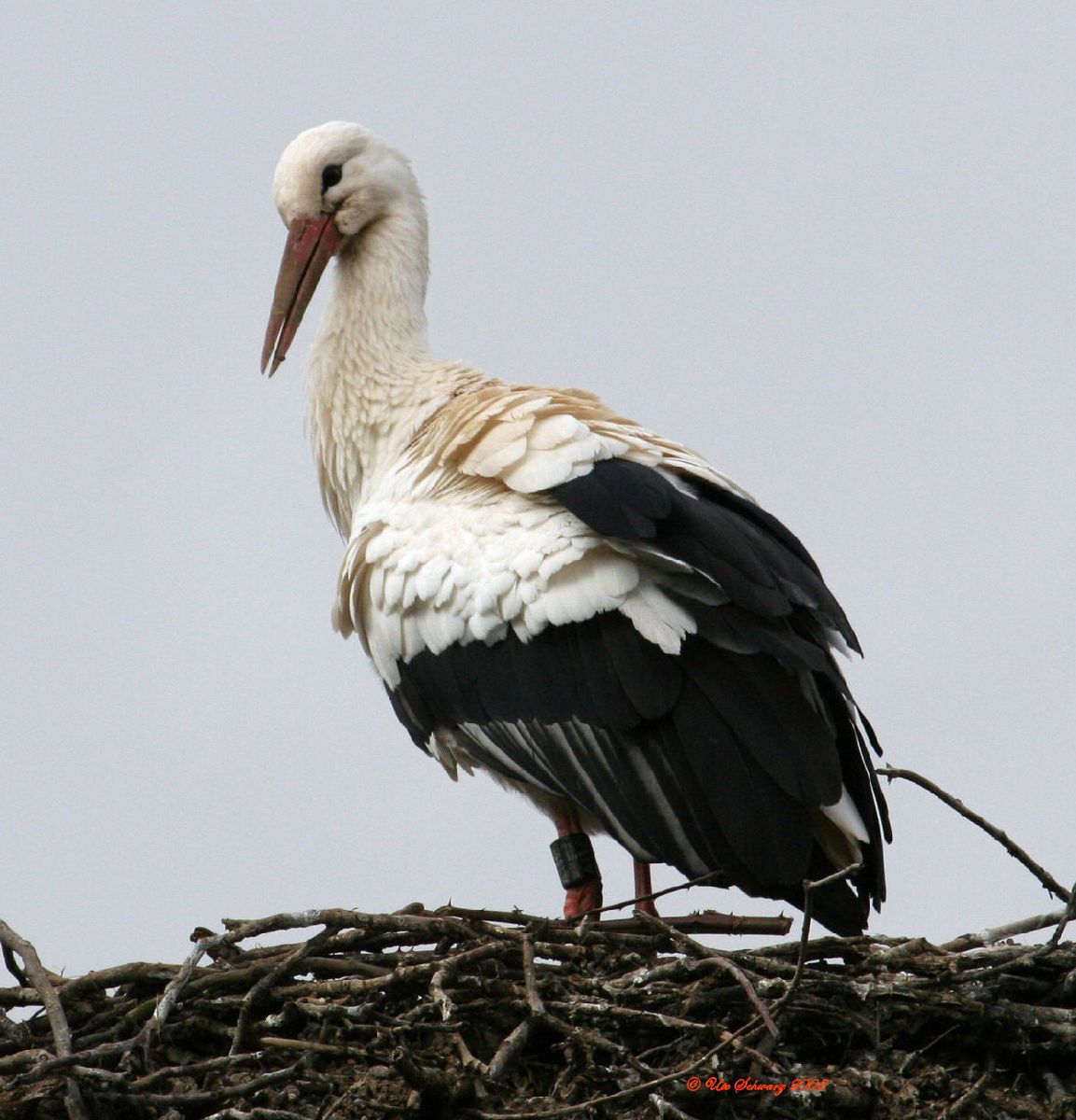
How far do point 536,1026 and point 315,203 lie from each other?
3.16 meters

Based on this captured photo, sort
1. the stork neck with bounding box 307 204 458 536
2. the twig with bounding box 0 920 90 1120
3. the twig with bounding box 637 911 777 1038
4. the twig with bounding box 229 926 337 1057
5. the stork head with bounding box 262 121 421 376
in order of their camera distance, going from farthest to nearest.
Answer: the stork head with bounding box 262 121 421 376, the stork neck with bounding box 307 204 458 536, the twig with bounding box 229 926 337 1057, the twig with bounding box 0 920 90 1120, the twig with bounding box 637 911 777 1038

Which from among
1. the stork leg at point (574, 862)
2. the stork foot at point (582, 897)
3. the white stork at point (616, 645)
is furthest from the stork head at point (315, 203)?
the stork foot at point (582, 897)

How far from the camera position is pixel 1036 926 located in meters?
4.12

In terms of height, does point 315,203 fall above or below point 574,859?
above

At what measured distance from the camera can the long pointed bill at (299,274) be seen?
6.38 metres

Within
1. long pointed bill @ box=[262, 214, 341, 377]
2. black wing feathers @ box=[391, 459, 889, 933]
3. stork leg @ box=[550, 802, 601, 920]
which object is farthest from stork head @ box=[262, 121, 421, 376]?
stork leg @ box=[550, 802, 601, 920]

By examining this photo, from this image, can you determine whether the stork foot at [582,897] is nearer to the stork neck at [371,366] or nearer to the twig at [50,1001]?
the stork neck at [371,366]

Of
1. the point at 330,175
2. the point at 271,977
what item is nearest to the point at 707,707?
the point at 271,977

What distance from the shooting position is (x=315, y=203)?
20.9ft

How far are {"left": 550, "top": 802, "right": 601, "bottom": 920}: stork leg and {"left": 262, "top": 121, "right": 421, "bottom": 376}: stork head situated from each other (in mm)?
1862

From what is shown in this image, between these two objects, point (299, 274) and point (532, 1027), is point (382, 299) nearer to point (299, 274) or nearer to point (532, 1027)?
point (299, 274)

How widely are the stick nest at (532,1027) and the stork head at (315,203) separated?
8.51 ft

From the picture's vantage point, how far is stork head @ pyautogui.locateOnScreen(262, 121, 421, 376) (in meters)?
6.36

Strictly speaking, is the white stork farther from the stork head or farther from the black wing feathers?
the stork head
